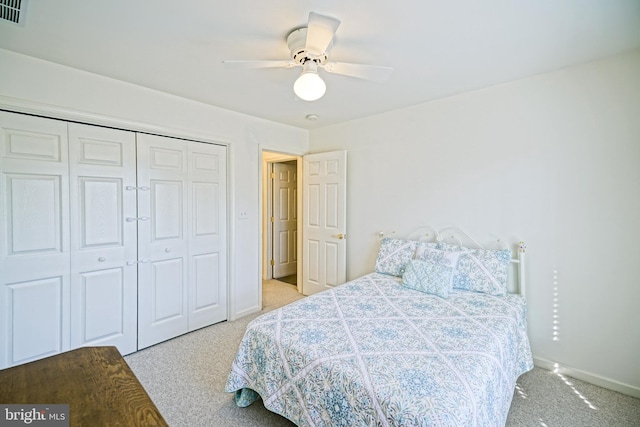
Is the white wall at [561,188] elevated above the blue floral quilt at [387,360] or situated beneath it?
elevated above

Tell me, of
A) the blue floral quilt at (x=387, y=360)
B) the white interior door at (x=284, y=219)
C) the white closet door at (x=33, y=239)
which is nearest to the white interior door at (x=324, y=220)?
the white interior door at (x=284, y=219)

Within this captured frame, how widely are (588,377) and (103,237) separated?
13.5 feet

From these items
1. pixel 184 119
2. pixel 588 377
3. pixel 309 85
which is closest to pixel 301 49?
pixel 309 85

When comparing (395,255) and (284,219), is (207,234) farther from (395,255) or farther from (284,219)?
(284,219)

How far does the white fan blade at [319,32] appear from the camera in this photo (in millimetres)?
1517

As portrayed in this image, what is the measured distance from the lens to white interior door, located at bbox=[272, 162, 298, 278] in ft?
17.4

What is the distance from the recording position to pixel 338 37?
1.88m

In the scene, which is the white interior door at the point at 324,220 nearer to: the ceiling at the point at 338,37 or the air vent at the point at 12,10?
the ceiling at the point at 338,37

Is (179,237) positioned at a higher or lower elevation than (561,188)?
lower

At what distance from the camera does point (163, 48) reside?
2027 mm

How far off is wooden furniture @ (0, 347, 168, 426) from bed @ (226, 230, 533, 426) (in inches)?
33.5

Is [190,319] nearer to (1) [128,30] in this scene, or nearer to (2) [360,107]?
(1) [128,30]

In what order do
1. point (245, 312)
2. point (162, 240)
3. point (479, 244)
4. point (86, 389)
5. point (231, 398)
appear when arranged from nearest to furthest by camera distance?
point (86, 389) < point (231, 398) < point (479, 244) < point (162, 240) < point (245, 312)

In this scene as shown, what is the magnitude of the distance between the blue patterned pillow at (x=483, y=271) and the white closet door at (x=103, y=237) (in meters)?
3.01
